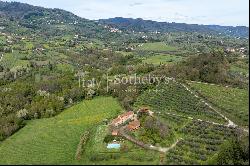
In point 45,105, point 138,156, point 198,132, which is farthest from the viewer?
point 45,105

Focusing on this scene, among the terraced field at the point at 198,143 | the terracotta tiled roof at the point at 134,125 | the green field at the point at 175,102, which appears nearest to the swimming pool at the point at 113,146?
the terraced field at the point at 198,143

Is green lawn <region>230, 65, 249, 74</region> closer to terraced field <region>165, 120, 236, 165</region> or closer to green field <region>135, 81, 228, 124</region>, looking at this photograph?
green field <region>135, 81, 228, 124</region>

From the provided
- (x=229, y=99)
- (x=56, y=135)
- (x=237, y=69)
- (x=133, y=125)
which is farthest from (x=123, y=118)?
(x=237, y=69)

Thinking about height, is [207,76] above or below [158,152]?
above

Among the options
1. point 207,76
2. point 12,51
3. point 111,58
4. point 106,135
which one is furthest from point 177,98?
point 12,51

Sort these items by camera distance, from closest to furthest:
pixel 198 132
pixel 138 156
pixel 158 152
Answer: pixel 138 156, pixel 158 152, pixel 198 132

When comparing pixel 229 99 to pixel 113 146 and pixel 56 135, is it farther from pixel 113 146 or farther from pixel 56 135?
pixel 56 135

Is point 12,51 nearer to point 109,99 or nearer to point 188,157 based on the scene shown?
point 109,99

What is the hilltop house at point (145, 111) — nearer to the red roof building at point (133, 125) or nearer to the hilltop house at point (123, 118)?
the hilltop house at point (123, 118)
